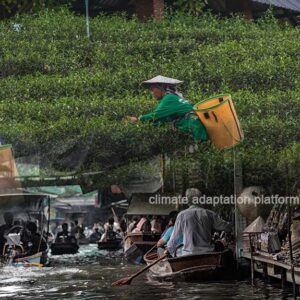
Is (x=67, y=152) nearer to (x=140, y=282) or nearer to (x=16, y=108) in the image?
(x=16, y=108)

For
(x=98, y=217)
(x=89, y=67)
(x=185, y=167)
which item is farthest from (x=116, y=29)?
(x=185, y=167)

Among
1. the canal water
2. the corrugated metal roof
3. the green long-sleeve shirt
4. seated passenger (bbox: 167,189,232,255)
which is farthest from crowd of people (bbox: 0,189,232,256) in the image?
the corrugated metal roof

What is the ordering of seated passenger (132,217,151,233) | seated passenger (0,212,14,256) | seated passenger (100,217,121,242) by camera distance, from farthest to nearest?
seated passenger (100,217,121,242)
seated passenger (0,212,14,256)
seated passenger (132,217,151,233)

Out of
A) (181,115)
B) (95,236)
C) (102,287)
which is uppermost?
(181,115)

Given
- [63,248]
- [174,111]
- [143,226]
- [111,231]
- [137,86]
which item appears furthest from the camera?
[111,231]

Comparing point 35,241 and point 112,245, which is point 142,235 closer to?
point 35,241

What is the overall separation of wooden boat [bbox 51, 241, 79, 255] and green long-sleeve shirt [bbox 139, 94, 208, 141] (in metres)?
7.96

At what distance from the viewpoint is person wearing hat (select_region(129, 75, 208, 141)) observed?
559 inches

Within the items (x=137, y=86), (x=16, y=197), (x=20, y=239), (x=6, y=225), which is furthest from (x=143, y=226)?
(x=137, y=86)

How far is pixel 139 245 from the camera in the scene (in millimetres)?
15648

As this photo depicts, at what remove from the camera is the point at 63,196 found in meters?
18.6

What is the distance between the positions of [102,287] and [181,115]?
3686mm

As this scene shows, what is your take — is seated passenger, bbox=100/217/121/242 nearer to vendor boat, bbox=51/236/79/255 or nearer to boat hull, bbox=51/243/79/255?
vendor boat, bbox=51/236/79/255

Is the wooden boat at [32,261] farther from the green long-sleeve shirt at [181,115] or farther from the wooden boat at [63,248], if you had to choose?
the wooden boat at [63,248]
